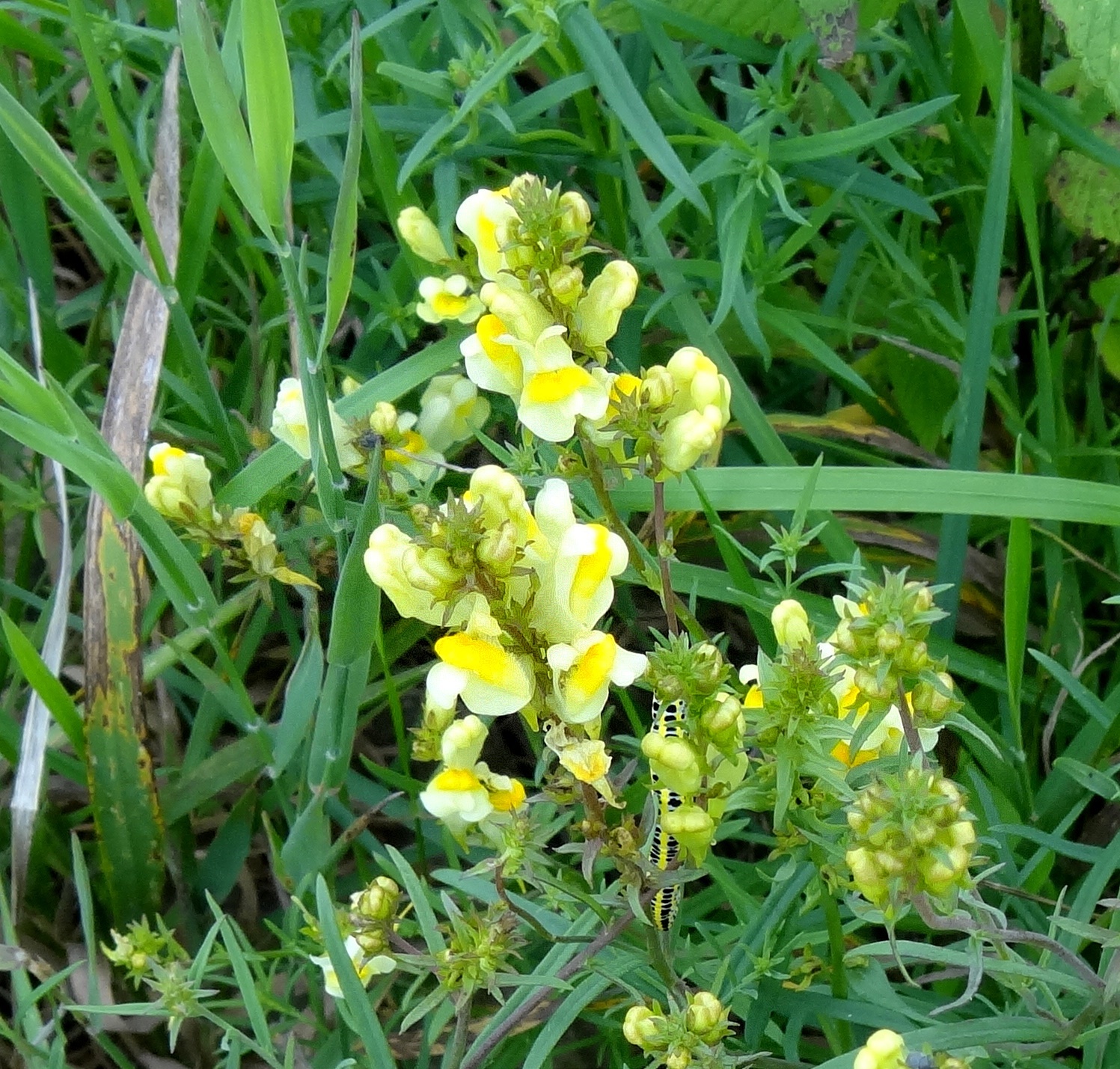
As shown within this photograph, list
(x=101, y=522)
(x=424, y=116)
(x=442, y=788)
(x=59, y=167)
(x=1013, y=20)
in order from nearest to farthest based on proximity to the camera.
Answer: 1. (x=442, y=788)
2. (x=59, y=167)
3. (x=101, y=522)
4. (x=424, y=116)
5. (x=1013, y=20)

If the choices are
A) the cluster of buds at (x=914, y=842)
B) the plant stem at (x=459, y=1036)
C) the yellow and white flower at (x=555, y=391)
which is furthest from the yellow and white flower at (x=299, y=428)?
the cluster of buds at (x=914, y=842)

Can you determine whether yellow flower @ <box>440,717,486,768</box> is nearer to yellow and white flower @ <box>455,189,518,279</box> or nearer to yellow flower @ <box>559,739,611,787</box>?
yellow flower @ <box>559,739,611,787</box>

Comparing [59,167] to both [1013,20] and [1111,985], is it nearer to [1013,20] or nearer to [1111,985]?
[1111,985]

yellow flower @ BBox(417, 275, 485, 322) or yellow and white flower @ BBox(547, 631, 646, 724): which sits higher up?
yellow flower @ BBox(417, 275, 485, 322)

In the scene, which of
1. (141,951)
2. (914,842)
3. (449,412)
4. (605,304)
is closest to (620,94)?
(449,412)

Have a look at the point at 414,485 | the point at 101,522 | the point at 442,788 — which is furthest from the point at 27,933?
the point at 442,788

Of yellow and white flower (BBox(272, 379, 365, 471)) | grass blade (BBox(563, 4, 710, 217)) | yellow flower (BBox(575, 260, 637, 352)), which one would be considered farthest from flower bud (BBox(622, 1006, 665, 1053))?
grass blade (BBox(563, 4, 710, 217))

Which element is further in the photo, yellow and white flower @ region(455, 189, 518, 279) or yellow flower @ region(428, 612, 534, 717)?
yellow and white flower @ region(455, 189, 518, 279)
